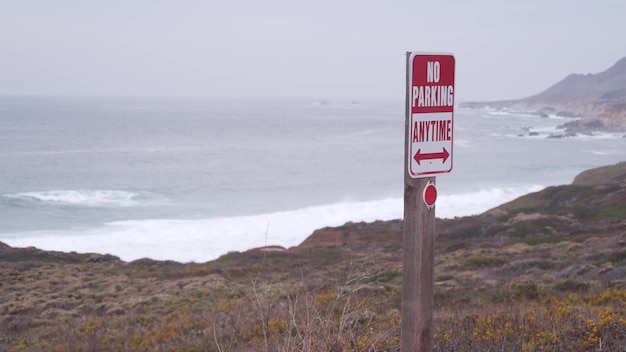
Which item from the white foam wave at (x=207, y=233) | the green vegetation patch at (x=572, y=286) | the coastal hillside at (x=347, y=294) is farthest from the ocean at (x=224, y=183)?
the green vegetation patch at (x=572, y=286)

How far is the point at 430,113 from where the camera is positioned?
2.90 meters

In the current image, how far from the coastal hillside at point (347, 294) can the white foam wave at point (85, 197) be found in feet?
67.5

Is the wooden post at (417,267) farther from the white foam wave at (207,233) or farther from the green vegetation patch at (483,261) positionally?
the white foam wave at (207,233)

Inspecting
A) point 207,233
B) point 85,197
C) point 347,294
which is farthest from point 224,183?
point 347,294

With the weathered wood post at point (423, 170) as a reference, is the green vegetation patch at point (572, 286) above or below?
below

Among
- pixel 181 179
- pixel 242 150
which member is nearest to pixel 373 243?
pixel 181 179

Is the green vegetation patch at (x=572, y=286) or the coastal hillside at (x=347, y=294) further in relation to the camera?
the green vegetation patch at (x=572, y=286)

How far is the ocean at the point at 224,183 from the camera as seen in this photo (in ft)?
129

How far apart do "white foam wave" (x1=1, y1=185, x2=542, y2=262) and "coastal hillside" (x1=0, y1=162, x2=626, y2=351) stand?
539 centimetres

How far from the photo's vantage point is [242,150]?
299ft

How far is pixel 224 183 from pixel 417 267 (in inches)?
2282

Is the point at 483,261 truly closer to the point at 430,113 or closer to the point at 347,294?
the point at 347,294

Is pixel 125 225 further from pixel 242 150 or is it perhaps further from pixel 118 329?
pixel 242 150

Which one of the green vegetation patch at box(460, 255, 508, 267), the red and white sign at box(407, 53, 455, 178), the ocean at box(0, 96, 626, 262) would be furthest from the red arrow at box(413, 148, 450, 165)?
the ocean at box(0, 96, 626, 262)
